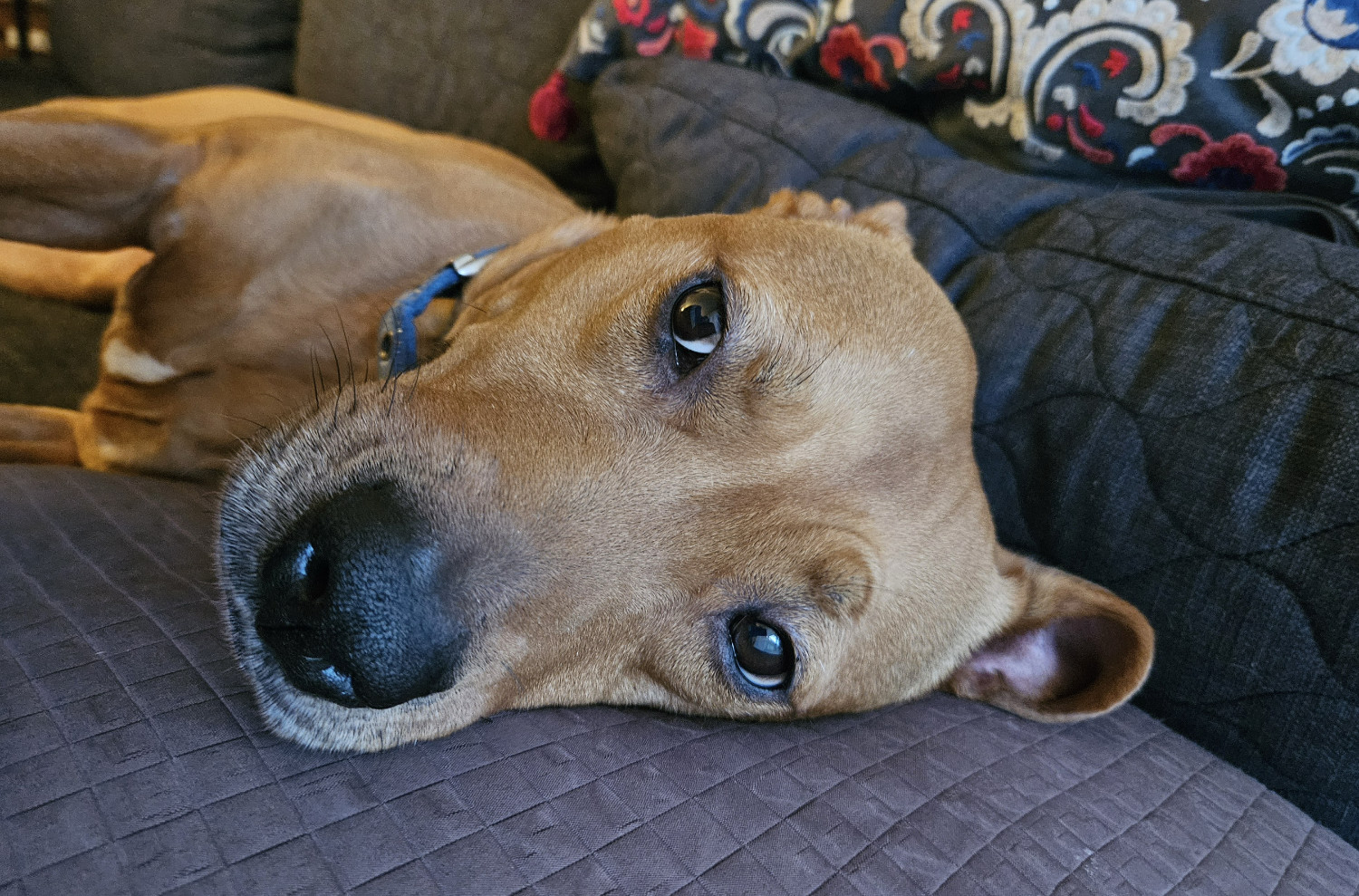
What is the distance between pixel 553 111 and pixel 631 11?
22.2 inches

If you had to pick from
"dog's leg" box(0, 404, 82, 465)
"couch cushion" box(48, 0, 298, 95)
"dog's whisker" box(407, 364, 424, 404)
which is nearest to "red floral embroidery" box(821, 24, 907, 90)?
"dog's whisker" box(407, 364, 424, 404)

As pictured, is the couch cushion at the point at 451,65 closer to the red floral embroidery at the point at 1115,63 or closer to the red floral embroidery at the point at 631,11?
the red floral embroidery at the point at 631,11

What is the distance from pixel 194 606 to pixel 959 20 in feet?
8.92

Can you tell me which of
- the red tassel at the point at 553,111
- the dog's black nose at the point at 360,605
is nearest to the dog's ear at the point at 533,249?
the dog's black nose at the point at 360,605

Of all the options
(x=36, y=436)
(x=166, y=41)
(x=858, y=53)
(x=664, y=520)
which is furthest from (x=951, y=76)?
(x=166, y=41)

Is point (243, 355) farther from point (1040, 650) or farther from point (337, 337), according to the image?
point (1040, 650)

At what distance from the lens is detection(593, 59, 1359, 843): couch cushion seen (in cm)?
173

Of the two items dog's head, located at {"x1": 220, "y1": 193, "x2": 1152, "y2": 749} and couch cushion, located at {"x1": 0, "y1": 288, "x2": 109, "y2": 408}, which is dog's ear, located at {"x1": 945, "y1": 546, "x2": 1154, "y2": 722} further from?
couch cushion, located at {"x1": 0, "y1": 288, "x2": 109, "y2": 408}

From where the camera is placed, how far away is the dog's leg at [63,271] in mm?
3182

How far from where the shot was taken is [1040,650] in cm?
212

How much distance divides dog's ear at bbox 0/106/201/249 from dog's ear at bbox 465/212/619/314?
3.31ft

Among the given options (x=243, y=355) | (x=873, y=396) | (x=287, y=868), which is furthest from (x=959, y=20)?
(x=287, y=868)

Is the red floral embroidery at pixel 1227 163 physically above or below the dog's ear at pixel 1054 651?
above

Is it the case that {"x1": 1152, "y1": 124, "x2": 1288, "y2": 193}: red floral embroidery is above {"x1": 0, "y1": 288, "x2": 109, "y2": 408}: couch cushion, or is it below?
above
